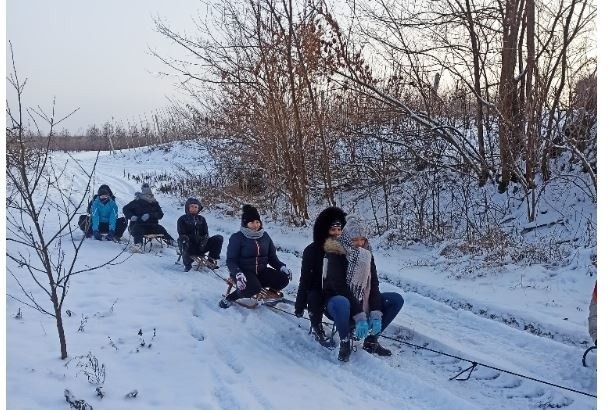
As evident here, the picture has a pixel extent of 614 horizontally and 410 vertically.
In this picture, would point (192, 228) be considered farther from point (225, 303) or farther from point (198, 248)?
point (225, 303)

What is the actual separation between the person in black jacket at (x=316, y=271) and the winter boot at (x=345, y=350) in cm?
41

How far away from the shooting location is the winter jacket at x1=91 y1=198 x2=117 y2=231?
35.2 feet

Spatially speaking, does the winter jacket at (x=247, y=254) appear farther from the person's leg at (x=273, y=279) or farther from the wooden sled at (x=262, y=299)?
the wooden sled at (x=262, y=299)

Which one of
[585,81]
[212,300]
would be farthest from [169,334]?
[585,81]

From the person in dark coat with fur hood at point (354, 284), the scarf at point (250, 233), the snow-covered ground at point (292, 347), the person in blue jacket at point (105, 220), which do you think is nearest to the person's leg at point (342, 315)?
the person in dark coat with fur hood at point (354, 284)

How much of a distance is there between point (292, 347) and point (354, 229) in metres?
1.28

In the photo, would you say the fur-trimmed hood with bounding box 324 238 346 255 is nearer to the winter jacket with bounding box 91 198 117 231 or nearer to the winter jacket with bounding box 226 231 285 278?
the winter jacket with bounding box 226 231 285 278

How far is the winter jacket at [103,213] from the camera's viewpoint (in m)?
10.7

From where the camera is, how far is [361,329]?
16.9 ft

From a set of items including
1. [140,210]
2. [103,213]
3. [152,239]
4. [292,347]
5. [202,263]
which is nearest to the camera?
[292,347]

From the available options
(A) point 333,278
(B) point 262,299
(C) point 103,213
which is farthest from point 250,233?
(C) point 103,213

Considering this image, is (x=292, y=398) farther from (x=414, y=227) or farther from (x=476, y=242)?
(x=414, y=227)

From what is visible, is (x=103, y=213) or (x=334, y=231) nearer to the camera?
(x=334, y=231)

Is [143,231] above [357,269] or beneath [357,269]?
beneath
